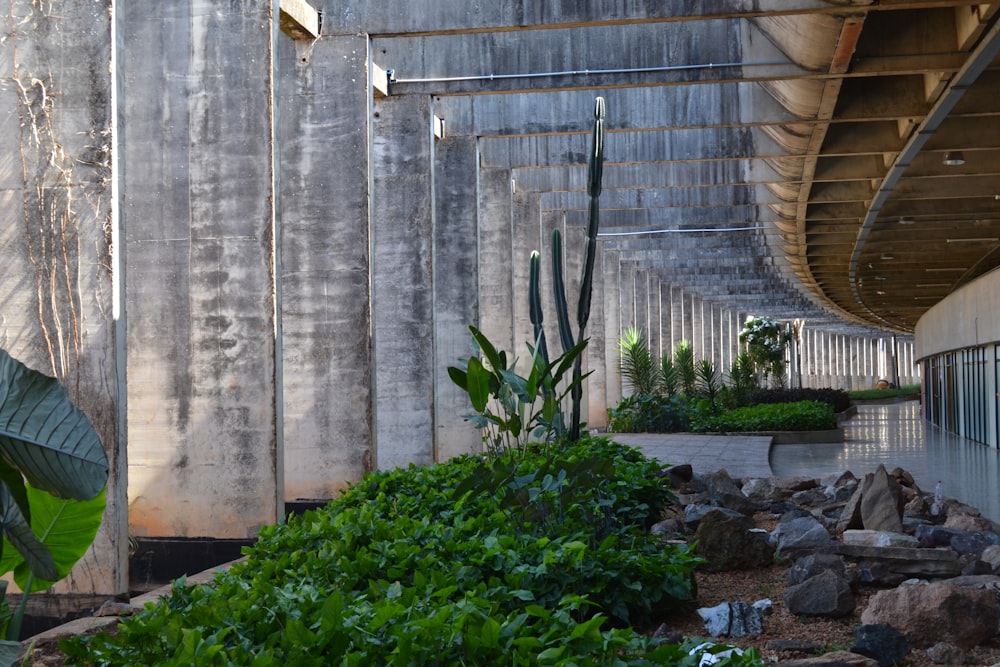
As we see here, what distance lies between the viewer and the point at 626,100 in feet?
48.8

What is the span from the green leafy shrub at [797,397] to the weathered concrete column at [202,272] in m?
20.8

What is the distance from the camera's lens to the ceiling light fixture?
15688mm

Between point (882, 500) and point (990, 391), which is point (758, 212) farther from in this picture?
point (882, 500)

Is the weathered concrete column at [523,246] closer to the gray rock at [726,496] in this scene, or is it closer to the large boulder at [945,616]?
the gray rock at [726,496]

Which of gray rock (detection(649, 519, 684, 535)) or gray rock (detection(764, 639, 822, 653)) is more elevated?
gray rock (detection(649, 519, 684, 535))

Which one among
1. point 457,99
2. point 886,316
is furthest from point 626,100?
point 886,316

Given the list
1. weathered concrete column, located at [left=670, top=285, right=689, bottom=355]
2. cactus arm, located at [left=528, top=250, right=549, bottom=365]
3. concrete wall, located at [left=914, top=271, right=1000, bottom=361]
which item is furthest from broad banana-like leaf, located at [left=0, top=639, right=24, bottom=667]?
weathered concrete column, located at [left=670, top=285, right=689, bottom=355]

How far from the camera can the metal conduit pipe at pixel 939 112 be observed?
1038 cm

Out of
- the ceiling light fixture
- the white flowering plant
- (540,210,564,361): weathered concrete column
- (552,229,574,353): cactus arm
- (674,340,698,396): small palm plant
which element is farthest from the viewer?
the white flowering plant

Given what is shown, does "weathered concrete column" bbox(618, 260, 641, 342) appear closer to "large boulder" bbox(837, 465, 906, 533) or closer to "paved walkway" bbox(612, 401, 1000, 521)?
"paved walkway" bbox(612, 401, 1000, 521)

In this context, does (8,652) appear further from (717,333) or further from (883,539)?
(717,333)

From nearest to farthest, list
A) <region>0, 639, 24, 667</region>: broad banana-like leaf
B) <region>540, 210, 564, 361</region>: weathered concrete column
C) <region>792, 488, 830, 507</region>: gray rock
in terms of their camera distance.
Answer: <region>0, 639, 24, 667</region>: broad banana-like leaf, <region>792, 488, 830, 507</region>: gray rock, <region>540, 210, 564, 361</region>: weathered concrete column

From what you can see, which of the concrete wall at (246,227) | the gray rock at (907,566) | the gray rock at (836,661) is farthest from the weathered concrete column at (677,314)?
the gray rock at (836,661)

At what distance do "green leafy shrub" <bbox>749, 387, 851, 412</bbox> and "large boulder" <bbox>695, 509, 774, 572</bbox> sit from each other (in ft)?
72.3
